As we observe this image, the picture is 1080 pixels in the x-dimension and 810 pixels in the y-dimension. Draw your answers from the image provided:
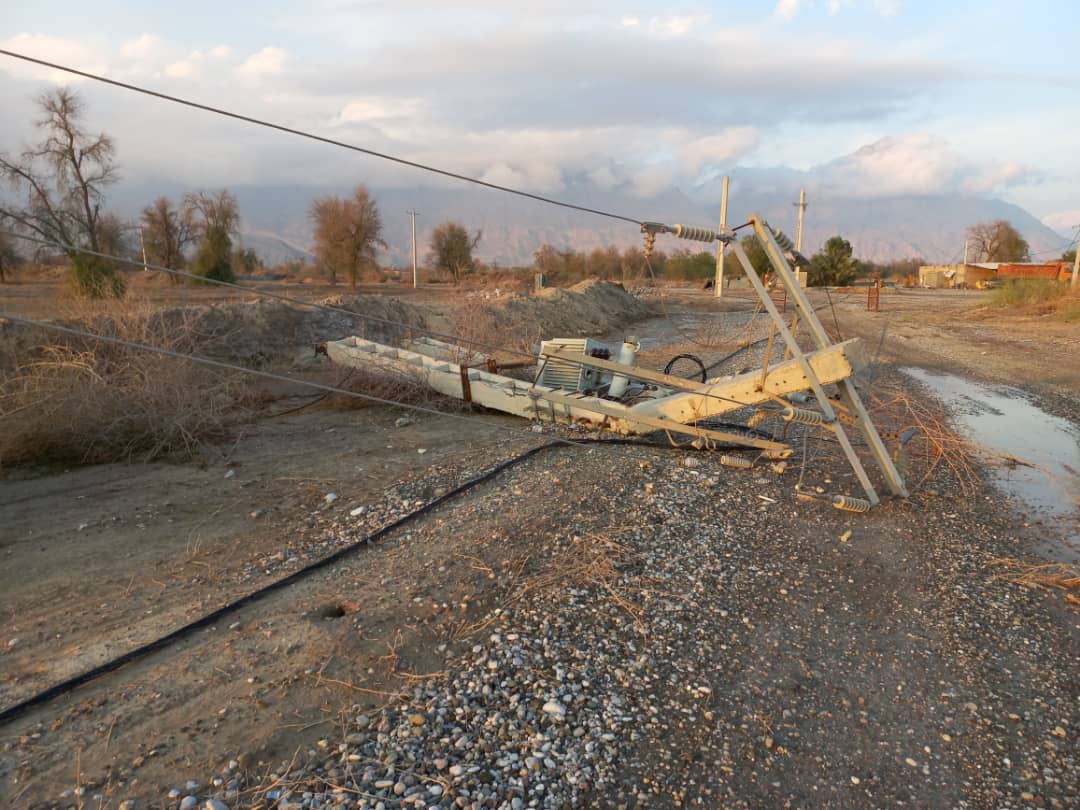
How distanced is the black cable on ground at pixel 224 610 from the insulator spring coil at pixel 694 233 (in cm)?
296

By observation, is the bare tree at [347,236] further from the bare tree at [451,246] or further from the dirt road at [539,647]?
the dirt road at [539,647]

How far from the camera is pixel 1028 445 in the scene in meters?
9.02

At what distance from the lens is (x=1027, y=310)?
93.9ft

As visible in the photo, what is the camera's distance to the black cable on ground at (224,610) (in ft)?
11.2

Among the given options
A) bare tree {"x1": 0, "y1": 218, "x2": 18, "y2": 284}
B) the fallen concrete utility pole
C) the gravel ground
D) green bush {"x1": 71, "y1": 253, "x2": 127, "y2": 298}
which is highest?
bare tree {"x1": 0, "y1": 218, "x2": 18, "y2": 284}

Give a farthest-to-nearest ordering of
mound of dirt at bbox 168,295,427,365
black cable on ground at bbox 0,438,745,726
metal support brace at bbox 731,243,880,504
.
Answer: mound of dirt at bbox 168,295,427,365 < metal support brace at bbox 731,243,880,504 < black cable on ground at bbox 0,438,745,726

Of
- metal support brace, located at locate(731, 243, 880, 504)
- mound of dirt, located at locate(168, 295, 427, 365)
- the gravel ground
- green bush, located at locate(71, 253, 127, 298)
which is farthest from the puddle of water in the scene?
green bush, located at locate(71, 253, 127, 298)

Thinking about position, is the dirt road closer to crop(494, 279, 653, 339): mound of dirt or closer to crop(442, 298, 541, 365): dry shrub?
crop(442, 298, 541, 365): dry shrub

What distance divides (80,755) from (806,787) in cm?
330

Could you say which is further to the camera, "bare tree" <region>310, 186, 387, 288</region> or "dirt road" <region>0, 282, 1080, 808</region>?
"bare tree" <region>310, 186, 387, 288</region>

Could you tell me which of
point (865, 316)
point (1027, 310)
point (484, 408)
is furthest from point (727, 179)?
point (484, 408)

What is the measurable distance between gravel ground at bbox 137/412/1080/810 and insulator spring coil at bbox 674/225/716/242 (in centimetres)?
237

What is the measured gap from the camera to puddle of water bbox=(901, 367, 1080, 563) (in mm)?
6379

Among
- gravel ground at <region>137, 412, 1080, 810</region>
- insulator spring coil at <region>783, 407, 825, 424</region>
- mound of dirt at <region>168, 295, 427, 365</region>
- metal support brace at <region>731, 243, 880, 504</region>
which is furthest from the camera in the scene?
mound of dirt at <region>168, 295, 427, 365</region>
